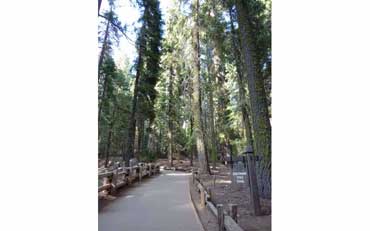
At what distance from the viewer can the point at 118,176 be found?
623 cm

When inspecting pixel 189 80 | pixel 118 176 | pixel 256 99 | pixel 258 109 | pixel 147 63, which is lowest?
pixel 118 176

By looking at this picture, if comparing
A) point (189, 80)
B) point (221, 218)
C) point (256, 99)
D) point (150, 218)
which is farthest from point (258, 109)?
point (189, 80)

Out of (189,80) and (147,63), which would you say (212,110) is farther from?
(147,63)

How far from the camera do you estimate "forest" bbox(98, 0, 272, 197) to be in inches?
152

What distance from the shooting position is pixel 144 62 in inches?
249

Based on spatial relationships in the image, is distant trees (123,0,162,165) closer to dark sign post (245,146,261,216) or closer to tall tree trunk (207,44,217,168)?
tall tree trunk (207,44,217,168)

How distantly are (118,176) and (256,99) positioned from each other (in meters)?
3.31
